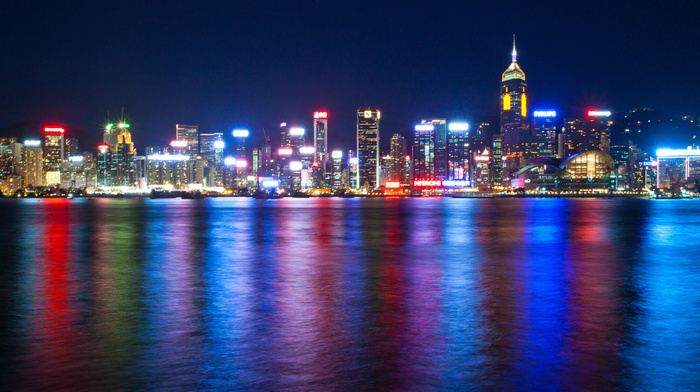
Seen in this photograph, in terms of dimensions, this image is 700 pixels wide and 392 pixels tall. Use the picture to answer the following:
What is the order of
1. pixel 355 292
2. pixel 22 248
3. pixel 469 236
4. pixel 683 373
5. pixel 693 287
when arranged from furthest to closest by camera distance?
pixel 469 236 → pixel 22 248 → pixel 693 287 → pixel 355 292 → pixel 683 373

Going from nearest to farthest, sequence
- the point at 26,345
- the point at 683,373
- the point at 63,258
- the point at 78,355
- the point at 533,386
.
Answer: the point at 533,386 < the point at 683,373 < the point at 78,355 < the point at 26,345 < the point at 63,258

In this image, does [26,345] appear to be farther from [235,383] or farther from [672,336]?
[672,336]

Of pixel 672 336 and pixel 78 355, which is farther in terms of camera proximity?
pixel 672 336

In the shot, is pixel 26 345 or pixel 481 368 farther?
pixel 26 345

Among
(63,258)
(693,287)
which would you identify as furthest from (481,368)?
(63,258)

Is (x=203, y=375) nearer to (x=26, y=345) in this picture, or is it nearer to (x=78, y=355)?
(x=78, y=355)

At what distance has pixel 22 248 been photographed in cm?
2967

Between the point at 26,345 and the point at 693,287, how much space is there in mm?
17519

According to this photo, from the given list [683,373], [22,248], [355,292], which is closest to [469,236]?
[355,292]

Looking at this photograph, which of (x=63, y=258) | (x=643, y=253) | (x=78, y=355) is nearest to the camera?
(x=78, y=355)

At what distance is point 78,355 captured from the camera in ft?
30.1

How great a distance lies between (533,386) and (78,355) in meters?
7.18

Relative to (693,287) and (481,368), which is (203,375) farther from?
(693,287)

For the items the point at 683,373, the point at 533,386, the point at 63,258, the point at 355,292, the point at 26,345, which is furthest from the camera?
the point at 63,258
